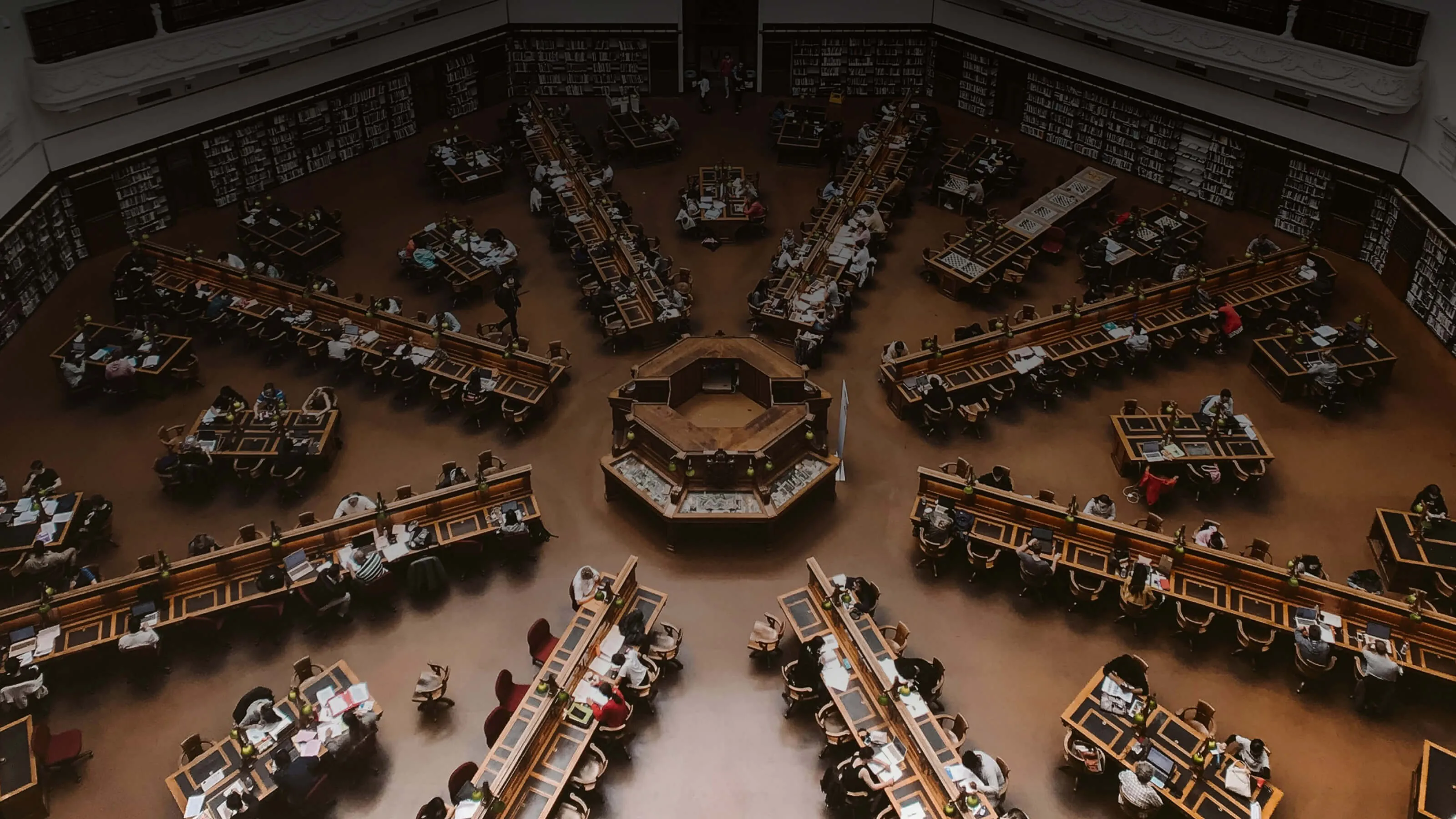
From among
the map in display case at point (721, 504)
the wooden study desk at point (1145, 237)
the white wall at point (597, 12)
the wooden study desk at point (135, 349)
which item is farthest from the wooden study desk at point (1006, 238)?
the wooden study desk at point (135, 349)

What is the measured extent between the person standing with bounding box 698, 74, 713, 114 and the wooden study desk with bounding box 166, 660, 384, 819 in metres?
20.7

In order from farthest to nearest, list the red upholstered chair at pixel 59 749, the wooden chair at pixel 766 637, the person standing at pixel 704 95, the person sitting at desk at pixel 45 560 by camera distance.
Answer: the person standing at pixel 704 95
the person sitting at desk at pixel 45 560
the wooden chair at pixel 766 637
the red upholstered chair at pixel 59 749

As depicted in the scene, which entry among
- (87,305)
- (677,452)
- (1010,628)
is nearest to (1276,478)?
(1010,628)

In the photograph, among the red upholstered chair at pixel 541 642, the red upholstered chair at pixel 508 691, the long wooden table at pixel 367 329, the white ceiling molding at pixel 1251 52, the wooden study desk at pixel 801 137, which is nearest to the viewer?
the red upholstered chair at pixel 508 691

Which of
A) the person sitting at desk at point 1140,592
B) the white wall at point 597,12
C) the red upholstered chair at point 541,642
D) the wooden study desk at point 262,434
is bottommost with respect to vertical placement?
the red upholstered chair at point 541,642

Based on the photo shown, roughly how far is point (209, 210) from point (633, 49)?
39.3 ft

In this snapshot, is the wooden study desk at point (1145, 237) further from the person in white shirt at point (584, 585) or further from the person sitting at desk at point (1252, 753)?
the person in white shirt at point (584, 585)

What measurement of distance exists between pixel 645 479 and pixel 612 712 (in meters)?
4.69

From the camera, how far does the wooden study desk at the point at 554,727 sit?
13.4 m

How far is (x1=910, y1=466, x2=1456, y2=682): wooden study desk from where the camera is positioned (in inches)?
595

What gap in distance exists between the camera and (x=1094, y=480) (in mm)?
19031

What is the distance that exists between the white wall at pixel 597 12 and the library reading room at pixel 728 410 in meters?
0.16

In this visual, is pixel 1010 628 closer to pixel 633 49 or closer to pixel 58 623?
pixel 58 623

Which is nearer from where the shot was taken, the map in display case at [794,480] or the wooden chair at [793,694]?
the wooden chair at [793,694]
